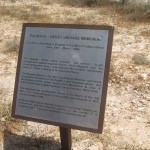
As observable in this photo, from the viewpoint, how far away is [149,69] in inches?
250

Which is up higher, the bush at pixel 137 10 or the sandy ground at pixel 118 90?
the bush at pixel 137 10

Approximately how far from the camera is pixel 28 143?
424 centimetres

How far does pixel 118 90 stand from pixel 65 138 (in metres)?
2.01

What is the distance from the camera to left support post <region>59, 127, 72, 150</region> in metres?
3.86

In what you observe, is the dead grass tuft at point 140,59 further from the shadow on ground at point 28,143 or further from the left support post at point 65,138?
the left support post at point 65,138

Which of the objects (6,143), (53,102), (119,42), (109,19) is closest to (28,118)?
(53,102)

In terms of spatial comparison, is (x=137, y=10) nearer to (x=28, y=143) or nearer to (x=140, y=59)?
(x=140, y=59)

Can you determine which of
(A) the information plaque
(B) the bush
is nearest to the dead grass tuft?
(B) the bush

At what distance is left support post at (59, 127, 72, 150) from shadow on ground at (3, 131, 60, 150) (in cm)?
21

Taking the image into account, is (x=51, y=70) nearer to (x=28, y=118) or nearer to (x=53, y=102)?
(x=53, y=102)

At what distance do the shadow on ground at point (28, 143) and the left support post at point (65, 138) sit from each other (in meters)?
0.21

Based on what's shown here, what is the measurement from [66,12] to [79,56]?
7.23m

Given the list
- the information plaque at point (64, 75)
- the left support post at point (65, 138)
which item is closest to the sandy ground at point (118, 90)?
the left support post at point (65, 138)

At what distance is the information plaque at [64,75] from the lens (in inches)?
137
